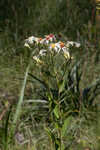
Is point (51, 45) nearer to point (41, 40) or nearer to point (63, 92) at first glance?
point (41, 40)

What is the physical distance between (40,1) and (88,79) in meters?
1.43

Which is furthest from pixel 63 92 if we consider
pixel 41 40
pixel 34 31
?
pixel 34 31

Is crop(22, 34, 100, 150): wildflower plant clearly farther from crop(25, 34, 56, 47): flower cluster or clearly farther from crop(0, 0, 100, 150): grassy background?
crop(0, 0, 100, 150): grassy background

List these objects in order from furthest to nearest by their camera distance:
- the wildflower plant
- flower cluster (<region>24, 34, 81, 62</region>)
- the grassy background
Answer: the grassy background → the wildflower plant → flower cluster (<region>24, 34, 81, 62</region>)

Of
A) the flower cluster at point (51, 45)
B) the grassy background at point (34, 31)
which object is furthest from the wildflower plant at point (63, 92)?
the grassy background at point (34, 31)

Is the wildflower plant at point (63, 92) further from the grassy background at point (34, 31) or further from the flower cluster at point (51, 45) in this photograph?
the grassy background at point (34, 31)

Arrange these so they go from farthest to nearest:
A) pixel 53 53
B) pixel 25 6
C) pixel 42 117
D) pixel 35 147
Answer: pixel 25 6, pixel 42 117, pixel 35 147, pixel 53 53

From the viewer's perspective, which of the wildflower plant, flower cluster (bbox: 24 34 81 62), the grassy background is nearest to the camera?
flower cluster (bbox: 24 34 81 62)

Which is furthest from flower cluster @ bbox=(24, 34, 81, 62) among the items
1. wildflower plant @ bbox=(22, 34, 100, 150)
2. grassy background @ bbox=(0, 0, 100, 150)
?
grassy background @ bbox=(0, 0, 100, 150)

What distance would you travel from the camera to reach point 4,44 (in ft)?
10.8

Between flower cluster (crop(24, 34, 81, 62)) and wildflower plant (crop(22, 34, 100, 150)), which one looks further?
wildflower plant (crop(22, 34, 100, 150))

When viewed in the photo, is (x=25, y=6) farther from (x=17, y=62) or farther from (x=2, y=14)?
(x=17, y=62)

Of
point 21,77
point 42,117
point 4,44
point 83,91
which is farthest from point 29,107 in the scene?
point 4,44

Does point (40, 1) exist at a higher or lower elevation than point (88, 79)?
higher
